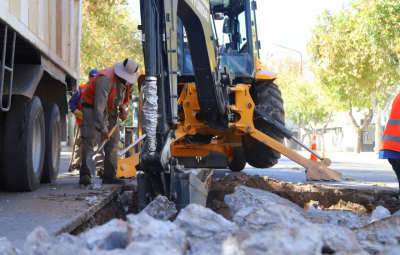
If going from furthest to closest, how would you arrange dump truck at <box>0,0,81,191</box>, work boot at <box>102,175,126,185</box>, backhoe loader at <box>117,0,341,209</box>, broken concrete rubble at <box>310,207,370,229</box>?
work boot at <box>102,175,126,185</box>
dump truck at <box>0,0,81,191</box>
backhoe loader at <box>117,0,341,209</box>
broken concrete rubble at <box>310,207,370,229</box>

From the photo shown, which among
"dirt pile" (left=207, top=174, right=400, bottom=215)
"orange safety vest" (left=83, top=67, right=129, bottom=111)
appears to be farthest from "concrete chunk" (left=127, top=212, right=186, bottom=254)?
"orange safety vest" (left=83, top=67, right=129, bottom=111)

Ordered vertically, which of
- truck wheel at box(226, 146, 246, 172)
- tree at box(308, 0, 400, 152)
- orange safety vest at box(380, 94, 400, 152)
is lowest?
truck wheel at box(226, 146, 246, 172)

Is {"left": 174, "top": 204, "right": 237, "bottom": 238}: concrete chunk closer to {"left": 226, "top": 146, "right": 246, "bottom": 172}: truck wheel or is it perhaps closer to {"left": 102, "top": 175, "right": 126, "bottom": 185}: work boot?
{"left": 102, "top": 175, "right": 126, "bottom": 185}: work boot

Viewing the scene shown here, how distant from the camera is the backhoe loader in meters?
3.58

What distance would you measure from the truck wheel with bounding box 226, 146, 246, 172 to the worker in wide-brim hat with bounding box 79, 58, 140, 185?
3.18 metres

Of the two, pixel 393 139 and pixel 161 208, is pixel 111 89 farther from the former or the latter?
pixel 393 139

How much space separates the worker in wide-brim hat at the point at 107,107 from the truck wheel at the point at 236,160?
125 inches

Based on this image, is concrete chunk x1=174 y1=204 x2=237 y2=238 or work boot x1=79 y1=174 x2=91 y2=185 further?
work boot x1=79 y1=174 x2=91 y2=185

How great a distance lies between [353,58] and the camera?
787 inches

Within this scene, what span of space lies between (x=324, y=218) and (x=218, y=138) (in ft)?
15.2

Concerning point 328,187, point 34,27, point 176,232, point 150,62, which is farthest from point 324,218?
point 34,27

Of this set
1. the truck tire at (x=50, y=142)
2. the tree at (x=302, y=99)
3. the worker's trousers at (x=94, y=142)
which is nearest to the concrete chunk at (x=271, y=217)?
the worker's trousers at (x=94, y=142)

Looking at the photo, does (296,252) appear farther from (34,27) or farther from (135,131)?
(135,131)

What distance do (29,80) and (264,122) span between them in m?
3.51
